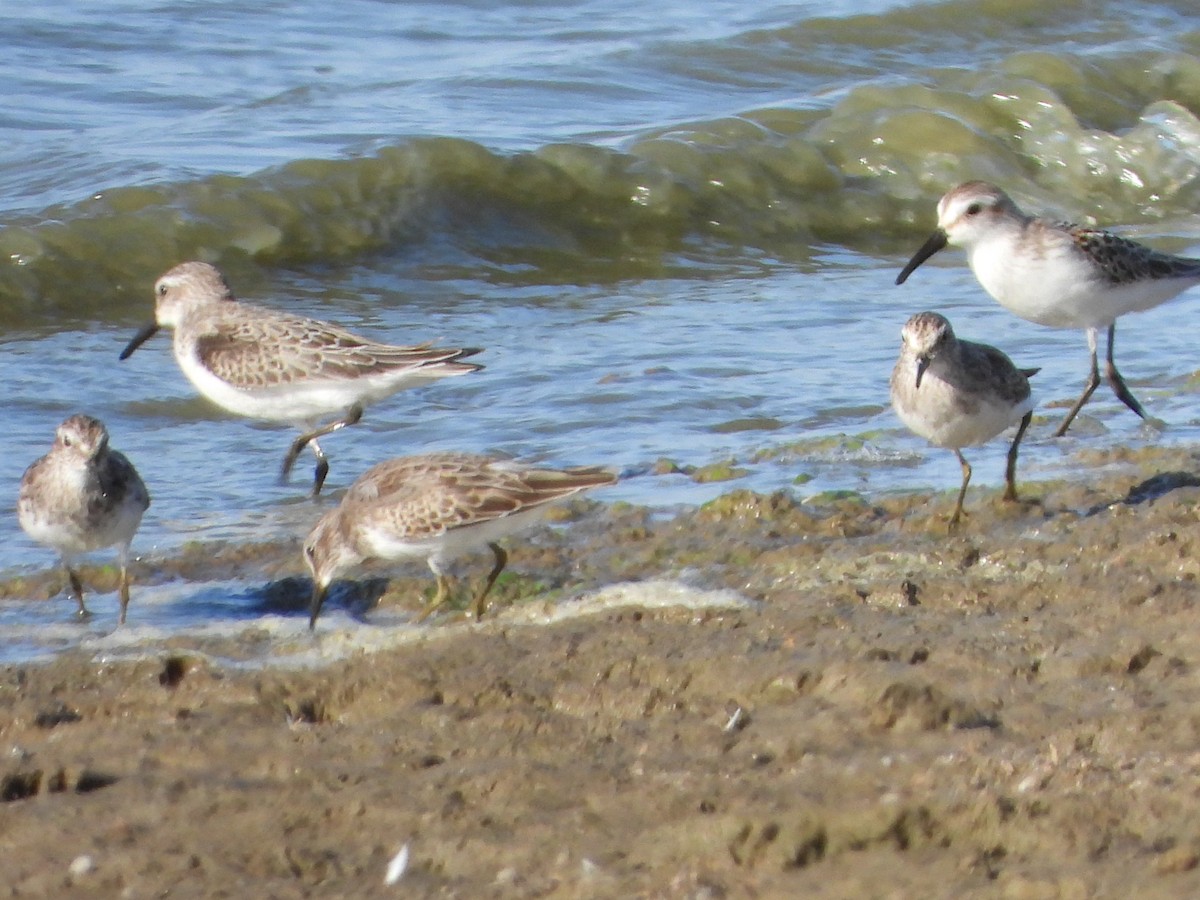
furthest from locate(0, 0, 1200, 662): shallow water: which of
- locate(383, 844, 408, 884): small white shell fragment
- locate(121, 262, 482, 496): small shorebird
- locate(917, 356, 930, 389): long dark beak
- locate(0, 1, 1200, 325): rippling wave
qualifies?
locate(383, 844, 408, 884): small white shell fragment

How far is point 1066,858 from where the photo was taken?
3553mm

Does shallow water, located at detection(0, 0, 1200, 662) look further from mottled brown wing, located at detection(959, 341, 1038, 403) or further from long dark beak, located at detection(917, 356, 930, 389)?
long dark beak, located at detection(917, 356, 930, 389)

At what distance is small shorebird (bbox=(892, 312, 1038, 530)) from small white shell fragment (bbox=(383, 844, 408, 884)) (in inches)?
130

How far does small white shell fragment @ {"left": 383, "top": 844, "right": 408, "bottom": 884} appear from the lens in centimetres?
372

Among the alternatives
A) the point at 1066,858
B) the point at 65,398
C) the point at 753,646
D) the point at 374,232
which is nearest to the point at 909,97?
the point at 374,232

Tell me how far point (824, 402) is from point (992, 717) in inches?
174

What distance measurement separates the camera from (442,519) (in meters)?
6.11

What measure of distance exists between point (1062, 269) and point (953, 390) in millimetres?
1701

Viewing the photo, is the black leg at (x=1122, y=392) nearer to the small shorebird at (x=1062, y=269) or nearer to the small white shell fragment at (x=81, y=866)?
the small shorebird at (x=1062, y=269)

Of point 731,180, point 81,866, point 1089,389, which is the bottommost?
point 731,180

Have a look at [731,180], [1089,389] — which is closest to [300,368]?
[1089,389]

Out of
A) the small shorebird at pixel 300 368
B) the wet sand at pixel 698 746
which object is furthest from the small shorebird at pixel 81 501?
the small shorebird at pixel 300 368

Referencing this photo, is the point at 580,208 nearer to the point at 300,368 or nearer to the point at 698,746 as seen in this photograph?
the point at 300,368

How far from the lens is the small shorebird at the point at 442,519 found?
6.14m
